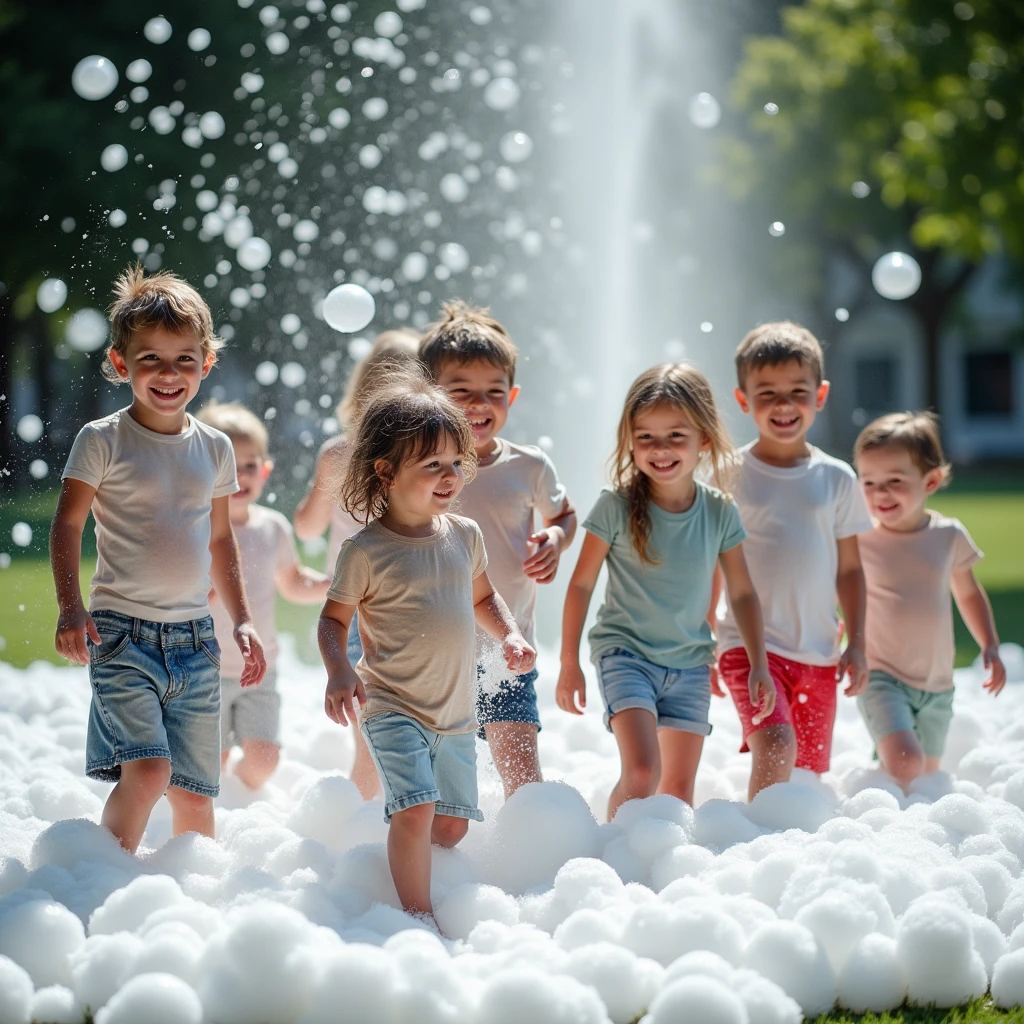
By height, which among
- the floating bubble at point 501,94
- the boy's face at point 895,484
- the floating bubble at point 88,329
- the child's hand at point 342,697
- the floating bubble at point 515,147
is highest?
the floating bubble at point 501,94

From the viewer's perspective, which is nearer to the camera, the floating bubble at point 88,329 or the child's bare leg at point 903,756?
the floating bubble at point 88,329

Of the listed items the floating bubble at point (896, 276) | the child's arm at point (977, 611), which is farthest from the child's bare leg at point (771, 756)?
the floating bubble at point (896, 276)

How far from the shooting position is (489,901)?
2920mm

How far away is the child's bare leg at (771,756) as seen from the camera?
12.8ft

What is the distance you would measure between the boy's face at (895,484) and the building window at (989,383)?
105 feet

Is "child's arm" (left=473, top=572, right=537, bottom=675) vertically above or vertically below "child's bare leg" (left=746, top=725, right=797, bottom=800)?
above

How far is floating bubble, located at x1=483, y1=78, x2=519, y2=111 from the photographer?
6219 millimetres

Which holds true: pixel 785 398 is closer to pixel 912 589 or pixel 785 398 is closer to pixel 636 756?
pixel 912 589

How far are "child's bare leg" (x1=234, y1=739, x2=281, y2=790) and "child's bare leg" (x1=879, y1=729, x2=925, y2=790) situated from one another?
192 centimetres

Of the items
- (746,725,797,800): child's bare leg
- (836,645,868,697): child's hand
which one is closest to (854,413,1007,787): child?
(836,645,868,697): child's hand

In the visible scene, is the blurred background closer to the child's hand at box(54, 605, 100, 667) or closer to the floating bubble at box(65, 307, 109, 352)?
the floating bubble at box(65, 307, 109, 352)

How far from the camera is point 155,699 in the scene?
3307 millimetres

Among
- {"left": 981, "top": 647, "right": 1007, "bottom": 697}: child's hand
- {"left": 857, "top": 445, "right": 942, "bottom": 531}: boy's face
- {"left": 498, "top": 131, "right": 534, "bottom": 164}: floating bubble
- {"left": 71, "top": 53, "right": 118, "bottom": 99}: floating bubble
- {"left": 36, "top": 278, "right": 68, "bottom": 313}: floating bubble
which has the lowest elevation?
{"left": 981, "top": 647, "right": 1007, "bottom": 697}: child's hand

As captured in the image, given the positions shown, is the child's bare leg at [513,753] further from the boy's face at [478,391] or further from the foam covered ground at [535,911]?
the boy's face at [478,391]
